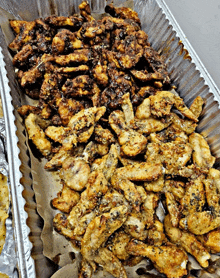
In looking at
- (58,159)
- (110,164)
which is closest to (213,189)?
(110,164)

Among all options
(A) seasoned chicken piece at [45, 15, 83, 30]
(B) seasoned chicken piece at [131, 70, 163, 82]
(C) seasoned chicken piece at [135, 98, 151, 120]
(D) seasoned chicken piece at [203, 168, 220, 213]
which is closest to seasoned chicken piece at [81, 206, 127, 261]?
(D) seasoned chicken piece at [203, 168, 220, 213]

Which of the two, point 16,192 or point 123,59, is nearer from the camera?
point 16,192

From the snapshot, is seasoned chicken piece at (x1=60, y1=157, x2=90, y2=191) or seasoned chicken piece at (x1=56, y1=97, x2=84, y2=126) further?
seasoned chicken piece at (x1=56, y1=97, x2=84, y2=126)

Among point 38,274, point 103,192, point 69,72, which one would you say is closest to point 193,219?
point 103,192

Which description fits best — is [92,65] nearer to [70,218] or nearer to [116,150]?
[116,150]

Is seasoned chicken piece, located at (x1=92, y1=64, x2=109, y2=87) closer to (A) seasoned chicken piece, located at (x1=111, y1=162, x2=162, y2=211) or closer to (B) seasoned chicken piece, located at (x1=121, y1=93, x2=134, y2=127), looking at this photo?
(B) seasoned chicken piece, located at (x1=121, y1=93, x2=134, y2=127)

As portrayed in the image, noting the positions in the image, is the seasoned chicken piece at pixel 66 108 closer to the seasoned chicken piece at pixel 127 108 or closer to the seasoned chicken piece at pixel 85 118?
the seasoned chicken piece at pixel 85 118

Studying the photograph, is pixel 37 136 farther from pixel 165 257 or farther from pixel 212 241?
pixel 212 241
